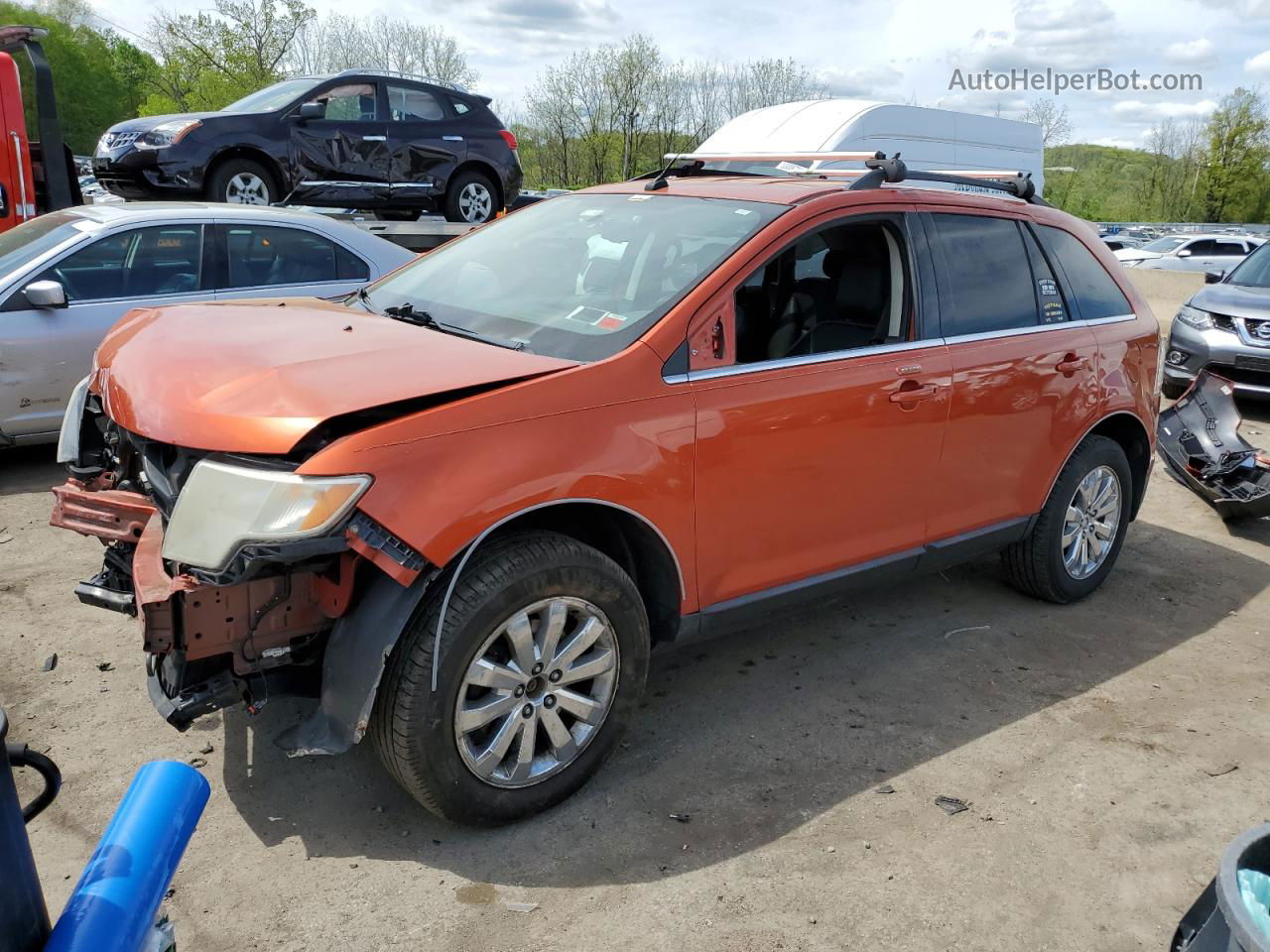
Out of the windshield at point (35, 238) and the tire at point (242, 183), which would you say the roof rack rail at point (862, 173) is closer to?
the windshield at point (35, 238)

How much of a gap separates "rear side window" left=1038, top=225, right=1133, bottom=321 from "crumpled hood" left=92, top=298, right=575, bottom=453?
276cm

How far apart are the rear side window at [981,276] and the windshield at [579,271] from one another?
92 centimetres

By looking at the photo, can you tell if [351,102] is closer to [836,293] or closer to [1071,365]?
[836,293]

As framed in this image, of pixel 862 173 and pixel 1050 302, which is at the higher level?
pixel 862 173

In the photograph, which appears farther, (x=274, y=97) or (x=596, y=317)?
(x=274, y=97)

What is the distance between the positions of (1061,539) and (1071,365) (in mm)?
831

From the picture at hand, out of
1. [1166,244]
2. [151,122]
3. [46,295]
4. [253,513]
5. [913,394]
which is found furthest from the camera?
[1166,244]

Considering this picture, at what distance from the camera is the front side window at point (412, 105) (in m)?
10.4

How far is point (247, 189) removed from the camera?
962 centimetres

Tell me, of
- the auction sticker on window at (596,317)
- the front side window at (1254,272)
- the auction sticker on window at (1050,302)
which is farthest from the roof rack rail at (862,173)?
the front side window at (1254,272)

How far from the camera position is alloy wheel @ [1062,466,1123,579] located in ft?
15.6

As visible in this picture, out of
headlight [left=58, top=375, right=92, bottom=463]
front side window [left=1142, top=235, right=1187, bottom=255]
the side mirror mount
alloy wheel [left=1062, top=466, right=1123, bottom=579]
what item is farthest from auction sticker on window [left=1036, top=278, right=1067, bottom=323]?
front side window [left=1142, top=235, right=1187, bottom=255]

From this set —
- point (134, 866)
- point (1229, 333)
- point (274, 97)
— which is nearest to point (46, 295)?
point (134, 866)

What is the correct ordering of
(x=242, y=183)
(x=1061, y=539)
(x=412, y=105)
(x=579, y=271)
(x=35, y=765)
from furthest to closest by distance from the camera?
(x=412, y=105) < (x=242, y=183) < (x=1061, y=539) < (x=579, y=271) < (x=35, y=765)
